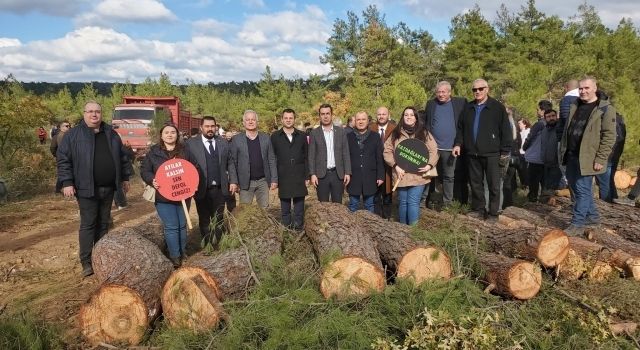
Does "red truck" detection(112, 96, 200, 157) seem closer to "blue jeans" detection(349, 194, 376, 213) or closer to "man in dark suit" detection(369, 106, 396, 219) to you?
"man in dark suit" detection(369, 106, 396, 219)

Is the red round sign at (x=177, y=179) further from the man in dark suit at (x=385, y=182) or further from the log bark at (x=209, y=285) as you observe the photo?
the man in dark suit at (x=385, y=182)

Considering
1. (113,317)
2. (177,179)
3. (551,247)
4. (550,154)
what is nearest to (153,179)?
(177,179)

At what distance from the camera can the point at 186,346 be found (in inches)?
131

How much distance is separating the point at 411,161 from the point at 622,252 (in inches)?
90.2

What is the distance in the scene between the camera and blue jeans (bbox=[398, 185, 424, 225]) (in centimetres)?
561

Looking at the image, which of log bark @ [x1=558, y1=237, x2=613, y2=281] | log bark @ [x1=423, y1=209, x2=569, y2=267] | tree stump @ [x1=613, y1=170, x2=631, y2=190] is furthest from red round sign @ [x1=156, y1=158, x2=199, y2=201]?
tree stump @ [x1=613, y1=170, x2=631, y2=190]

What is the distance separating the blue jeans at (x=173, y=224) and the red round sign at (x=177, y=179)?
186 mm

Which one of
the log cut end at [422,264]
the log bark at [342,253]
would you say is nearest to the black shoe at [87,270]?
the log bark at [342,253]

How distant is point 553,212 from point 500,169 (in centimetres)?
121

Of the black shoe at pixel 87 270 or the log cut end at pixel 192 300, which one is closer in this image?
the log cut end at pixel 192 300

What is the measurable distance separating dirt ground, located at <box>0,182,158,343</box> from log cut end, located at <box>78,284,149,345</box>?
1.06 ft

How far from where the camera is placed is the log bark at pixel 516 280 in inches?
148

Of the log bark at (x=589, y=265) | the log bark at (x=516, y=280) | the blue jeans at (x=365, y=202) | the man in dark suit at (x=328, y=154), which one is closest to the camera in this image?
the log bark at (x=516, y=280)

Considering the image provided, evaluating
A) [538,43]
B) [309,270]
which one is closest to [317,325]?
[309,270]
